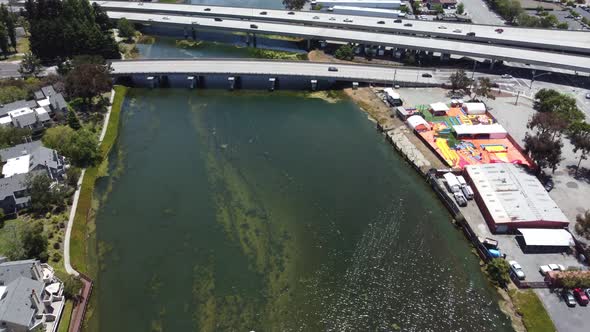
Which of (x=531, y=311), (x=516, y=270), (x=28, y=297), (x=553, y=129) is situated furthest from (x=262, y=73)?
(x=531, y=311)

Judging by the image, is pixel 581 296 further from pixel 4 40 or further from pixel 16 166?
pixel 4 40

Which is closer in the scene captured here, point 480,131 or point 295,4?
point 480,131

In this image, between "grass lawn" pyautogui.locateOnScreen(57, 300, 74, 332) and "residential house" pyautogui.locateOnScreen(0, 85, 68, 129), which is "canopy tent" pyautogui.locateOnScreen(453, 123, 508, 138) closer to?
"grass lawn" pyautogui.locateOnScreen(57, 300, 74, 332)

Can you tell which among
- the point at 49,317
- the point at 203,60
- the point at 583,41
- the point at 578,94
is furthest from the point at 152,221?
the point at 583,41

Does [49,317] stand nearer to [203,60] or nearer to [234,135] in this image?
[234,135]

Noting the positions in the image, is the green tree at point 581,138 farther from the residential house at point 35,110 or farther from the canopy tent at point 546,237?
the residential house at point 35,110

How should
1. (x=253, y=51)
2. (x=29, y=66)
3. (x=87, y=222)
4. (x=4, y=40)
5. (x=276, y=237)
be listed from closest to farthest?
(x=276, y=237), (x=87, y=222), (x=29, y=66), (x=4, y=40), (x=253, y=51)

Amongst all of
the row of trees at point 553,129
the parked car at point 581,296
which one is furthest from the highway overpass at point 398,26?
the parked car at point 581,296
